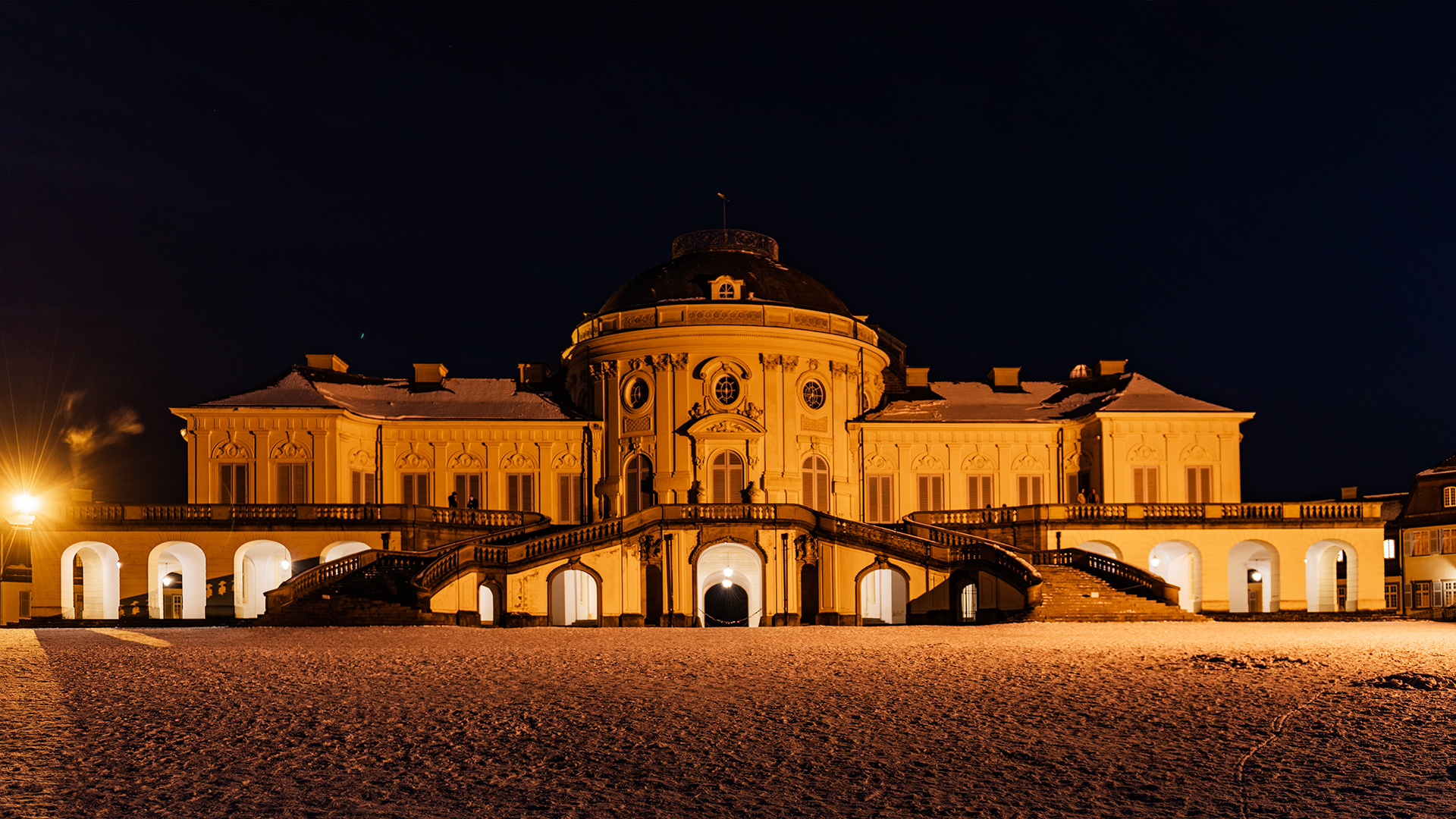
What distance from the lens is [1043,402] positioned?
50.8 metres

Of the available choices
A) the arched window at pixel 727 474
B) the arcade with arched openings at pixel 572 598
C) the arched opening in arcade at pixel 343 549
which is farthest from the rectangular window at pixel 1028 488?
the arched opening in arcade at pixel 343 549

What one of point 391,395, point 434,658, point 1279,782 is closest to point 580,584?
point 391,395

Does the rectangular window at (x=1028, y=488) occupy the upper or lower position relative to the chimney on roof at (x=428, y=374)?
lower

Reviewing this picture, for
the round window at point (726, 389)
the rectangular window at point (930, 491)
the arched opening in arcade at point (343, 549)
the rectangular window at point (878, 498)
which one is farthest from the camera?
the rectangular window at point (930, 491)

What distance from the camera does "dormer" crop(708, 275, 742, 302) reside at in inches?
1832

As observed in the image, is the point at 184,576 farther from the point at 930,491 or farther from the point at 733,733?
the point at 733,733

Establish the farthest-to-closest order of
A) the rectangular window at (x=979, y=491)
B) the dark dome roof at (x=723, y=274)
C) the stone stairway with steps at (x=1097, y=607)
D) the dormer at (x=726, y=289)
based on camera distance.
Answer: the rectangular window at (x=979, y=491) → the dark dome roof at (x=723, y=274) → the dormer at (x=726, y=289) → the stone stairway with steps at (x=1097, y=607)

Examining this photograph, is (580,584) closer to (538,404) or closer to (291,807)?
(538,404)

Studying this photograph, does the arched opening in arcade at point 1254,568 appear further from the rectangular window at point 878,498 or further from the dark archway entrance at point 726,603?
the dark archway entrance at point 726,603

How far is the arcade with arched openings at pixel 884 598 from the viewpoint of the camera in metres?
41.8

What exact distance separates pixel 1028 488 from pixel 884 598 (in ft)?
30.6

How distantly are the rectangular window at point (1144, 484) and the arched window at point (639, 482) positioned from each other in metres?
18.2

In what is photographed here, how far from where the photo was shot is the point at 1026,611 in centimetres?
3281

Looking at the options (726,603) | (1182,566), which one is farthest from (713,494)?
(1182,566)
